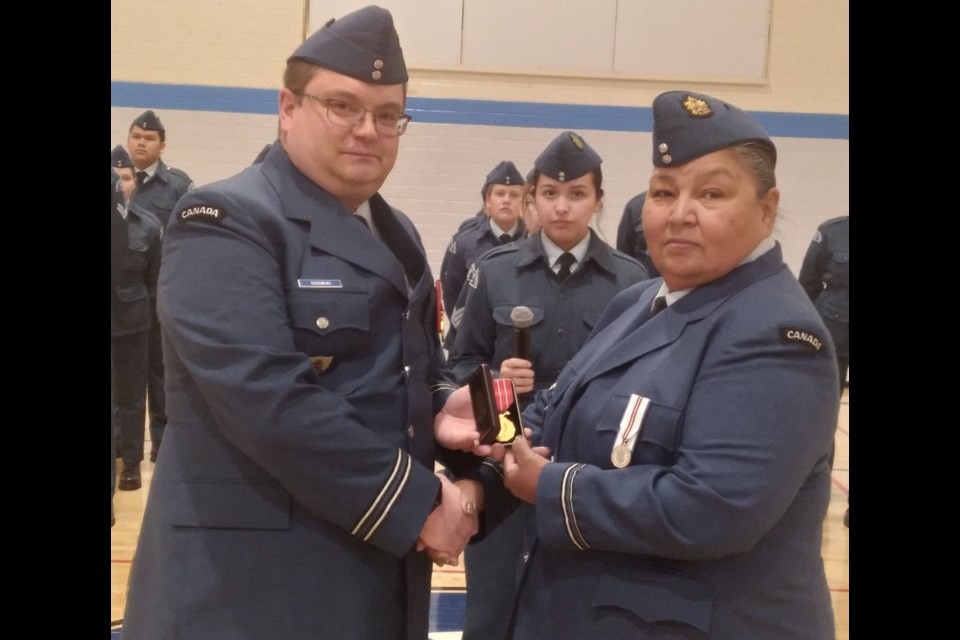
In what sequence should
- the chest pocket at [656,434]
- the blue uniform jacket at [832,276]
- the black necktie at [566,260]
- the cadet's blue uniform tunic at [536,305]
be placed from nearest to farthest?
1. the chest pocket at [656,434]
2. the cadet's blue uniform tunic at [536,305]
3. the black necktie at [566,260]
4. the blue uniform jacket at [832,276]

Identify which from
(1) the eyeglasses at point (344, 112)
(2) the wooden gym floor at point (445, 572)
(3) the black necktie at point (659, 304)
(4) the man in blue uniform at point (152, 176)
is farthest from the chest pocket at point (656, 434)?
(4) the man in blue uniform at point (152, 176)

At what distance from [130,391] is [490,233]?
9.12 feet

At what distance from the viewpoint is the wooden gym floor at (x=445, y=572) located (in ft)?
12.2

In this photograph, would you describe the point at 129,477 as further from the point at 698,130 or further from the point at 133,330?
the point at 698,130

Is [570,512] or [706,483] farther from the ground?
[706,483]

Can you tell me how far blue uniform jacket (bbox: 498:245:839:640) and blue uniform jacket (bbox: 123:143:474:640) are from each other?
→ 347mm

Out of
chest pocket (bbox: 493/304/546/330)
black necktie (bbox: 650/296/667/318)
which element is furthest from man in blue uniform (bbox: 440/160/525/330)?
black necktie (bbox: 650/296/667/318)

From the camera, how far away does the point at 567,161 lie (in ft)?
11.1

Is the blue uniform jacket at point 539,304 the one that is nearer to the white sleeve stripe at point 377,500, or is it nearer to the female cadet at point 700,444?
the female cadet at point 700,444

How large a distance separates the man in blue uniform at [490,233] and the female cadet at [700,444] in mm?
4258

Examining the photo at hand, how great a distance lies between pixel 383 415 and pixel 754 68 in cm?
802

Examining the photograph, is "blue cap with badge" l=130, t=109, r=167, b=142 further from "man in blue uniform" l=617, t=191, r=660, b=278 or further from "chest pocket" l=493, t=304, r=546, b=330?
"chest pocket" l=493, t=304, r=546, b=330

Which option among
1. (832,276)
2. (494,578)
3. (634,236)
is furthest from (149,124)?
(494,578)

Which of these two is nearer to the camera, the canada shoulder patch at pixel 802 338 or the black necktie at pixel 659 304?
the canada shoulder patch at pixel 802 338
